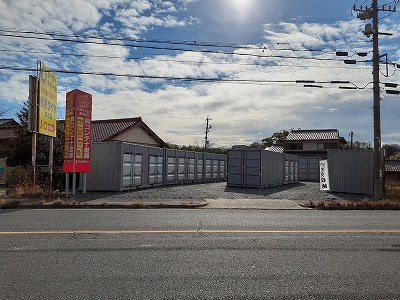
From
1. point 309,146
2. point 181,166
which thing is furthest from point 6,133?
point 309,146

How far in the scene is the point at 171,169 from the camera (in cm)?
2428

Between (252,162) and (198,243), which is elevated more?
(252,162)

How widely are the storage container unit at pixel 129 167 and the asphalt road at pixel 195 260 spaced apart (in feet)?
27.5

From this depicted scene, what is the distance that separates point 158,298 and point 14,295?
165 cm

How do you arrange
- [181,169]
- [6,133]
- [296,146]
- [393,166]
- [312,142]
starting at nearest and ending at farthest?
[181,169]
[6,133]
[393,166]
[312,142]
[296,146]

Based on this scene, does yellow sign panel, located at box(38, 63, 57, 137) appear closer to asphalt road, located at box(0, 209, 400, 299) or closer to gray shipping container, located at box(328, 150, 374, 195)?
asphalt road, located at box(0, 209, 400, 299)

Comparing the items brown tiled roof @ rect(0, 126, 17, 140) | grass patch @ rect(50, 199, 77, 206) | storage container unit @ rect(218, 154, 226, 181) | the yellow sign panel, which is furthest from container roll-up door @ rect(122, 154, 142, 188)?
brown tiled roof @ rect(0, 126, 17, 140)

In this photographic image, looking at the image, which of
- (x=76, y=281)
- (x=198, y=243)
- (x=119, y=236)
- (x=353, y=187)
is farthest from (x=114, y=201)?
(x=353, y=187)

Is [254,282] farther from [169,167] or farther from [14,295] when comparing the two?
[169,167]

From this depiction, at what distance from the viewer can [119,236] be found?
25.5 feet

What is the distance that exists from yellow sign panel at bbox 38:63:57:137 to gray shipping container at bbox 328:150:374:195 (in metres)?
14.4

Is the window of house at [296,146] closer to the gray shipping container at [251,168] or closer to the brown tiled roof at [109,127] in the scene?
the brown tiled roof at [109,127]

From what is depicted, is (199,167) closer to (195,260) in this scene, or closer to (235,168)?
(235,168)

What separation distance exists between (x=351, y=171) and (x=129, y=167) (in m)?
11.7
